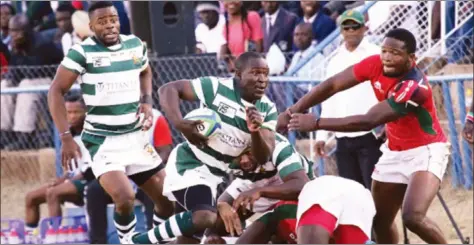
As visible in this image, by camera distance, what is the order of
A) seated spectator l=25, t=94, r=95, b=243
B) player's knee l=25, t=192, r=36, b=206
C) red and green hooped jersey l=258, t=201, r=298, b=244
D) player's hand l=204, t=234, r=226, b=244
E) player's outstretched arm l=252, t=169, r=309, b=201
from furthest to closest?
player's knee l=25, t=192, r=36, b=206 → seated spectator l=25, t=94, r=95, b=243 → player's hand l=204, t=234, r=226, b=244 → red and green hooped jersey l=258, t=201, r=298, b=244 → player's outstretched arm l=252, t=169, r=309, b=201

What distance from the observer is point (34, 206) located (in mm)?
12680

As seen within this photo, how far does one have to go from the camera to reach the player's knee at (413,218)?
902 cm

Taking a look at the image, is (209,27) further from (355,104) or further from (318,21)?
(355,104)

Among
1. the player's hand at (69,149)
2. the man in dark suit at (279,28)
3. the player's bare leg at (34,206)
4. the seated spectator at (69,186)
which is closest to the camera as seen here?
the player's hand at (69,149)

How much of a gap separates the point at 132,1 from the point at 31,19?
3769mm

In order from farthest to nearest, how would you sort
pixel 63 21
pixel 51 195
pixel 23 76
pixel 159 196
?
pixel 63 21 → pixel 23 76 → pixel 51 195 → pixel 159 196

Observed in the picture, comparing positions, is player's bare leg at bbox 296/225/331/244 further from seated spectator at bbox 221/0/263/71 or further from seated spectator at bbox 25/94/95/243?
seated spectator at bbox 221/0/263/71

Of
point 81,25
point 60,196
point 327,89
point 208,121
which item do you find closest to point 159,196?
point 208,121

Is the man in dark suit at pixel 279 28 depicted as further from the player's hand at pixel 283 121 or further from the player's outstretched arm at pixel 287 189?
the player's outstretched arm at pixel 287 189

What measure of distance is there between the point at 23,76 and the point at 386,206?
6052 mm

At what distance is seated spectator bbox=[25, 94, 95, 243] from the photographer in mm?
12008

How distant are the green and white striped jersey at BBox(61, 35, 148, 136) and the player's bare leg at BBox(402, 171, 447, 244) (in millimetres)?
2129

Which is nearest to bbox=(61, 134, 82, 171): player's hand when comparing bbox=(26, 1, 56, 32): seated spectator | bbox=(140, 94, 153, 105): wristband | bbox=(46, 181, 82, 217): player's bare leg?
bbox=(140, 94, 153, 105): wristband

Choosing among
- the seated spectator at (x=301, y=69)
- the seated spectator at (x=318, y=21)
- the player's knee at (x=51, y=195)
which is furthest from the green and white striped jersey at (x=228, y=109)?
the seated spectator at (x=318, y=21)
